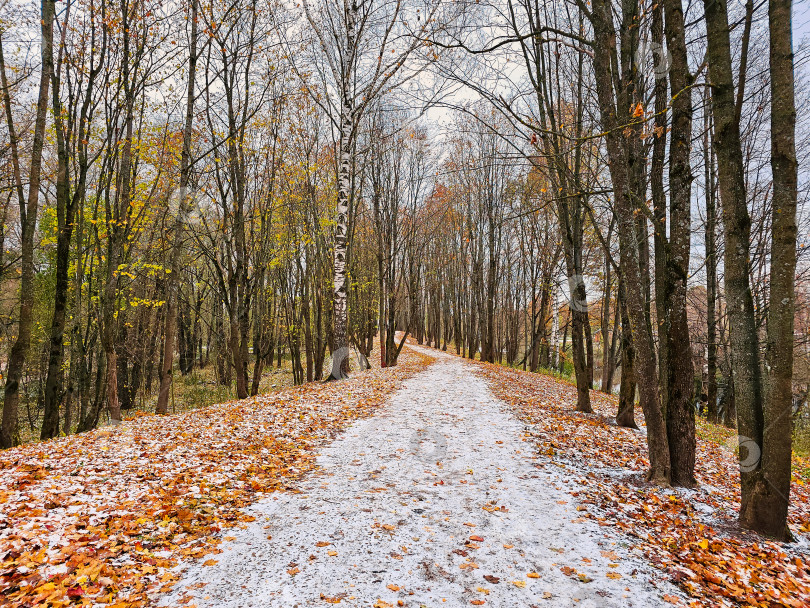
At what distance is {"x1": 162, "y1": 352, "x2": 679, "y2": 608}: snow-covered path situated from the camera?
2.84 meters

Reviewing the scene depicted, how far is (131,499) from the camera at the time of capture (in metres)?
3.86

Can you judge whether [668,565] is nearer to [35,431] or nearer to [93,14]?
[93,14]

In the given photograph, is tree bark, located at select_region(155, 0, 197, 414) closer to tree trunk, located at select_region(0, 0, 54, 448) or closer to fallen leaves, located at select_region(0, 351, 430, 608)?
tree trunk, located at select_region(0, 0, 54, 448)

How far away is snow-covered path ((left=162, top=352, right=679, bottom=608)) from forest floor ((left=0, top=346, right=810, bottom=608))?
0.06ft

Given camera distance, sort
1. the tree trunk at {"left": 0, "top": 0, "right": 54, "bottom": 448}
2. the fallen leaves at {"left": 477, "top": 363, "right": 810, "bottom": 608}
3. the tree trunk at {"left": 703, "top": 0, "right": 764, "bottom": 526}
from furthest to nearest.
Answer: the tree trunk at {"left": 0, "top": 0, "right": 54, "bottom": 448}
the tree trunk at {"left": 703, "top": 0, "right": 764, "bottom": 526}
the fallen leaves at {"left": 477, "top": 363, "right": 810, "bottom": 608}

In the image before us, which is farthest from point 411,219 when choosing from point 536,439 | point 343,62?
point 536,439

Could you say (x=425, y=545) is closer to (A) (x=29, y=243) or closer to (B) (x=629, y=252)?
(B) (x=629, y=252)

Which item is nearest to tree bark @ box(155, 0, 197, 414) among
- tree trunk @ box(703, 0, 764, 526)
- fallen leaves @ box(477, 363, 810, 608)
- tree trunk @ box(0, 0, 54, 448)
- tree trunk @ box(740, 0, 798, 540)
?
tree trunk @ box(0, 0, 54, 448)

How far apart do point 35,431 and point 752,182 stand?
2756 cm

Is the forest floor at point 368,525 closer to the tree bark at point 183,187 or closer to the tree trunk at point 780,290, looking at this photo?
the tree trunk at point 780,290

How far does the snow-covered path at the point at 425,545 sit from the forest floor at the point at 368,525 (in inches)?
0.7

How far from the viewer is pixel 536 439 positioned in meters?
6.79

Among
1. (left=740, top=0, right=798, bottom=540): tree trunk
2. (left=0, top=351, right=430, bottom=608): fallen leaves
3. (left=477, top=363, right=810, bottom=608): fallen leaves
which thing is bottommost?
(left=477, top=363, right=810, bottom=608): fallen leaves

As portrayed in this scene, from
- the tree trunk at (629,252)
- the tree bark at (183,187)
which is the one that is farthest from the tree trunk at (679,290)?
the tree bark at (183,187)
